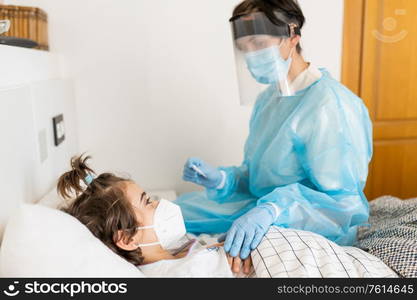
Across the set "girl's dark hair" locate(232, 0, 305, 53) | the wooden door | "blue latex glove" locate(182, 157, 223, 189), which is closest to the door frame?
the wooden door

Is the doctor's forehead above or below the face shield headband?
below

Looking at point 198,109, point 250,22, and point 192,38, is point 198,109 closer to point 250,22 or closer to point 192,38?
point 192,38

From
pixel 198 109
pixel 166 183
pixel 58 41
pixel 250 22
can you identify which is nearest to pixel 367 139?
pixel 250 22

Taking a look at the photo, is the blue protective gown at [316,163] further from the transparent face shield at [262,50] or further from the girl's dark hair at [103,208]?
the girl's dark hair at [103,208]

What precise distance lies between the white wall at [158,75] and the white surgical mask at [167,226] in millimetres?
999

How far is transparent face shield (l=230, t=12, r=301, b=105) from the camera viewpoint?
1432mm

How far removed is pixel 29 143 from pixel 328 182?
3.08 feet

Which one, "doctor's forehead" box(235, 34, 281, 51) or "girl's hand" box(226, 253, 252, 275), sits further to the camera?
"doctor's forehead" box(235, 34, 281, 51)

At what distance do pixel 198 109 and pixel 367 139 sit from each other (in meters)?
0.94

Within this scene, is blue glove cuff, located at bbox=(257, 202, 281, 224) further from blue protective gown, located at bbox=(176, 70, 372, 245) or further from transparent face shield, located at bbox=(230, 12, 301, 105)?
transparent face shield, located at bbox=(230, 12, 301, 105)

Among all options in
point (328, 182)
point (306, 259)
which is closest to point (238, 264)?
point (306, 259)

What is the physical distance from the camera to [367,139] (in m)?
1.51

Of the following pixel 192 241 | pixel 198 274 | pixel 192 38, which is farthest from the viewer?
pixel 192 38

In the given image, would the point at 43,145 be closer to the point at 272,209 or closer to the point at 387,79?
the point at 272,209
